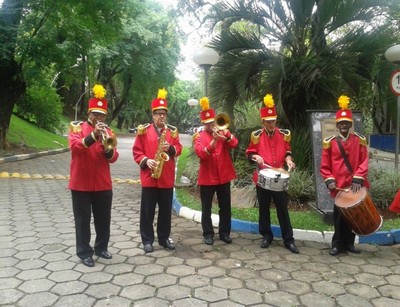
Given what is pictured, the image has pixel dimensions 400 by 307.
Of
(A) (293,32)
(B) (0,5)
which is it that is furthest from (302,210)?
(B) (0,5)

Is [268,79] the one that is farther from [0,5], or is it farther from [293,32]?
[0,5]

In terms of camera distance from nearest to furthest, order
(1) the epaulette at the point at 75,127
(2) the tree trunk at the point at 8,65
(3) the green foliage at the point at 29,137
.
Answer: (1) the epaulette at the point at 75,127, (2) the tree trunk at the point at 8,65, (3) the green foliage at the point at 29,137

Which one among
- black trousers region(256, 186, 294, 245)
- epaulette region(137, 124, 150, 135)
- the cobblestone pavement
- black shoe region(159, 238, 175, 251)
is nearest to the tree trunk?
the cobblestone pavement

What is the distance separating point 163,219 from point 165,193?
0.34m

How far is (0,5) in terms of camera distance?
46.2 feet

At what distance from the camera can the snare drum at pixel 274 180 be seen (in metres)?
4.91

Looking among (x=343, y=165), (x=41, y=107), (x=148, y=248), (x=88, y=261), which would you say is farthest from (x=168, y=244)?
(x=41, y=107)

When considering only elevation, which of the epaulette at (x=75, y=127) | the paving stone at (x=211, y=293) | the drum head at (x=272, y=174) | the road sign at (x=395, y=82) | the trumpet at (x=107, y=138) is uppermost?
the road sign at (x=395, y=82)

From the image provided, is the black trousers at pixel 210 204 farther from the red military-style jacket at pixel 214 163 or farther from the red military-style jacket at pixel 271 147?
the red military-style jacket at pixel 271 147

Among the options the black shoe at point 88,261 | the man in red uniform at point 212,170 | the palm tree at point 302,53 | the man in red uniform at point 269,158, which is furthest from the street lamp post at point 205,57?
the black shoe at point 88,261

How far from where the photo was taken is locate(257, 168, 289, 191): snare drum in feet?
16.1

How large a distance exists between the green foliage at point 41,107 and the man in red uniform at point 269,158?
805 inches

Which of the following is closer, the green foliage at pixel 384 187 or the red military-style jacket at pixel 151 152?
the red military-style jacket at pixel 151 152

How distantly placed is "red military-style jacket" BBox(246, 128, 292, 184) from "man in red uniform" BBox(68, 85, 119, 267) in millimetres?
1860
